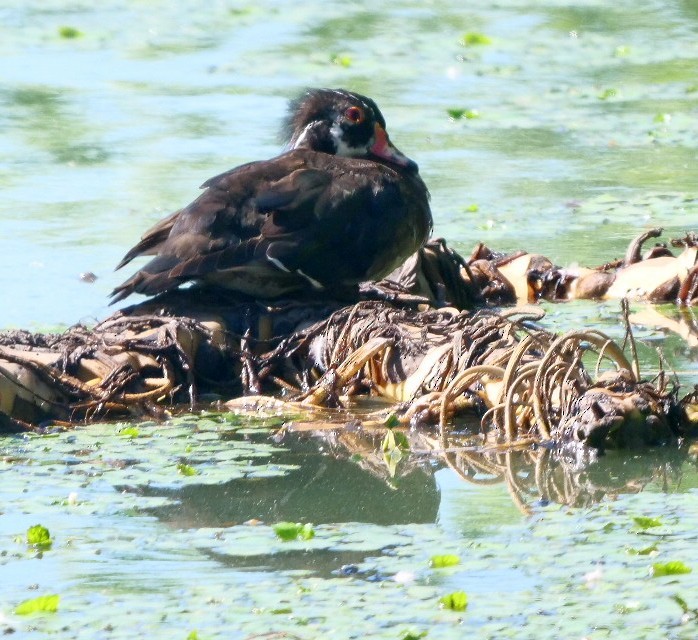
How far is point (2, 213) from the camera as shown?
38.5 ft

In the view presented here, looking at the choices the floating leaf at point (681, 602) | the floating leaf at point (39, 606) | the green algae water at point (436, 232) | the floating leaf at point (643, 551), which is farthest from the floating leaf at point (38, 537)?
the floating leaf at point (681, 602)

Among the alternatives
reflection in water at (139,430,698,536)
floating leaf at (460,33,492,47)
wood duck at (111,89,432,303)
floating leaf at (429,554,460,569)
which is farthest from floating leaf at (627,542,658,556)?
floating leaf at (460,33,492,47)

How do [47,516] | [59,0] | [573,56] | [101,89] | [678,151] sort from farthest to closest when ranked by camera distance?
[59,0], [573,56], [101,89], [678,151], [47,516]

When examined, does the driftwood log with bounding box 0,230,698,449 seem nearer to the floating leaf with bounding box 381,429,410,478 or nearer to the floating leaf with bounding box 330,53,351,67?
the floating leaf with bounding box 381,429,410,478

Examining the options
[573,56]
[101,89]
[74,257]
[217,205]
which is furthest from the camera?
[573,56]

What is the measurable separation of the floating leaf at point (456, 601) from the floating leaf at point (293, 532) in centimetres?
80

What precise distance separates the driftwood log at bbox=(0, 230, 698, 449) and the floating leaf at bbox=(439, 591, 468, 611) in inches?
67.6

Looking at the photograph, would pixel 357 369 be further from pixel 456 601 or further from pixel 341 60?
pixel 341 60

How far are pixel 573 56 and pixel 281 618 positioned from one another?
14782 millimetres

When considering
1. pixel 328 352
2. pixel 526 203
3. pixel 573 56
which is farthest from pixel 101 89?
pixel 328 352

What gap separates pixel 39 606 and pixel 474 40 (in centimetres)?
1559

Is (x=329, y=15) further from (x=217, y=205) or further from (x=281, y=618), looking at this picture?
(x=281, y=618)

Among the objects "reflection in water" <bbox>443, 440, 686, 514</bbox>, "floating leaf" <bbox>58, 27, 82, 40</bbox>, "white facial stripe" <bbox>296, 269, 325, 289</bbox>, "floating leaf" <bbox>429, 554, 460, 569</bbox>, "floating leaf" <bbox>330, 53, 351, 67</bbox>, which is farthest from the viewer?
"floating leaf" <bbox>58, 27, 82, 40</bbox>

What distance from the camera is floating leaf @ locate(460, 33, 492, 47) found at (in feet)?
63.9
